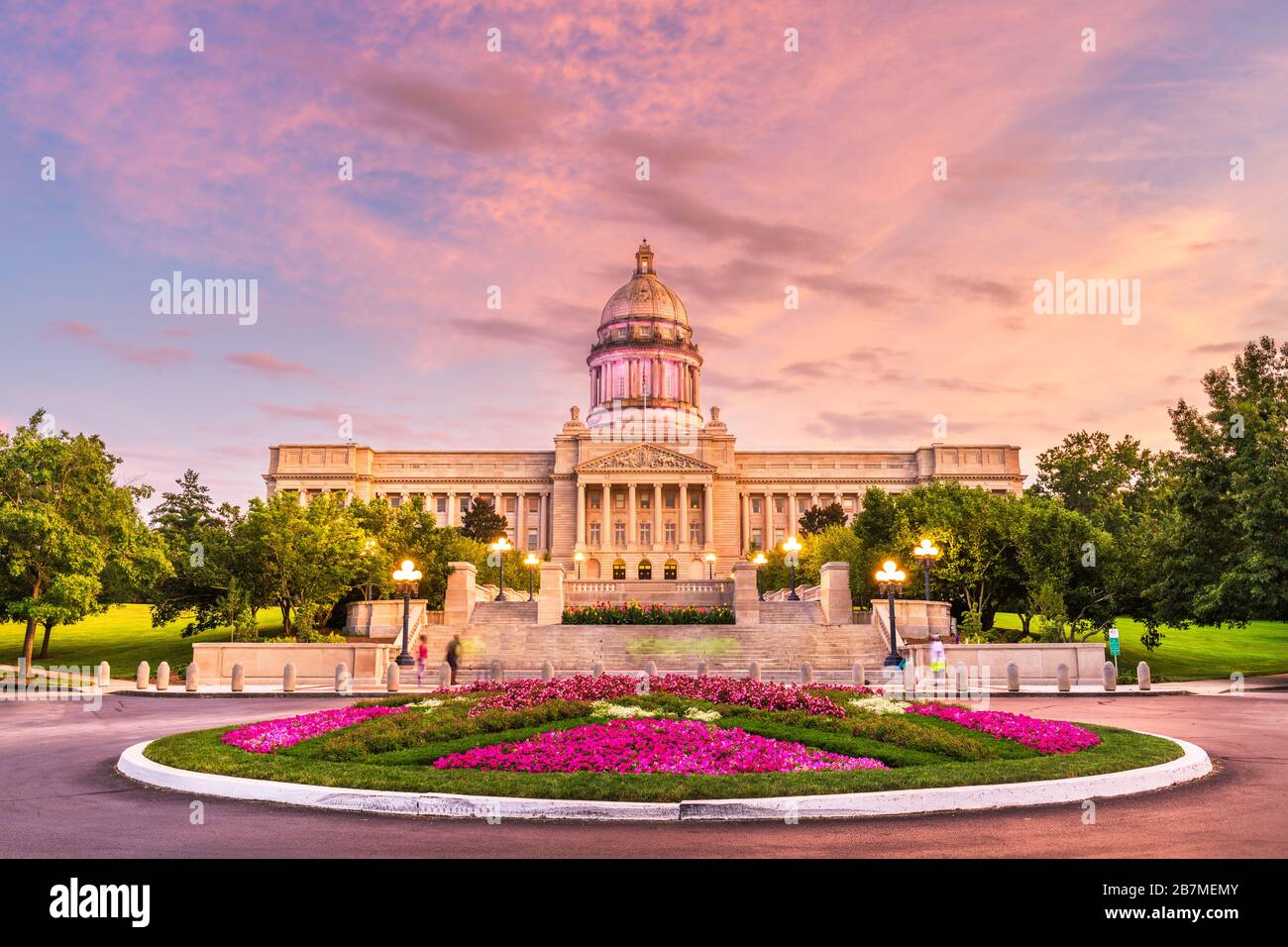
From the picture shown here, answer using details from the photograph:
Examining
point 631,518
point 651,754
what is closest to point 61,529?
point 651,754

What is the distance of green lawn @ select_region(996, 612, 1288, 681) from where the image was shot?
4309cm

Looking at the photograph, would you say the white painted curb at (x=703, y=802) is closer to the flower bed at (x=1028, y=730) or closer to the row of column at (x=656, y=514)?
the flower bed at (x=1028, y=730)

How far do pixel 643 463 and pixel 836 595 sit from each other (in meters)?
75.9

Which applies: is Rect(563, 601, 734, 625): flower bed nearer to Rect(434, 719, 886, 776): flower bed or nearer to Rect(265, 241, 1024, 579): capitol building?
Rect(434, 719, 886, 776): flower bed

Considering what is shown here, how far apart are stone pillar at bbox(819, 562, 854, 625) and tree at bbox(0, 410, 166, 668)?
1174 inches

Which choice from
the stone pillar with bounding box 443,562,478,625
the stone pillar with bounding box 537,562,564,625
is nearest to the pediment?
the stone pillar with bounding box 537,562,564,625

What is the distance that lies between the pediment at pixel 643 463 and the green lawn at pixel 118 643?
51540mm

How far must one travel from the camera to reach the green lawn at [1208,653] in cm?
4309

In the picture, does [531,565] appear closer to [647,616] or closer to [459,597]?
[459,597]

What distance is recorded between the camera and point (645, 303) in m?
148
